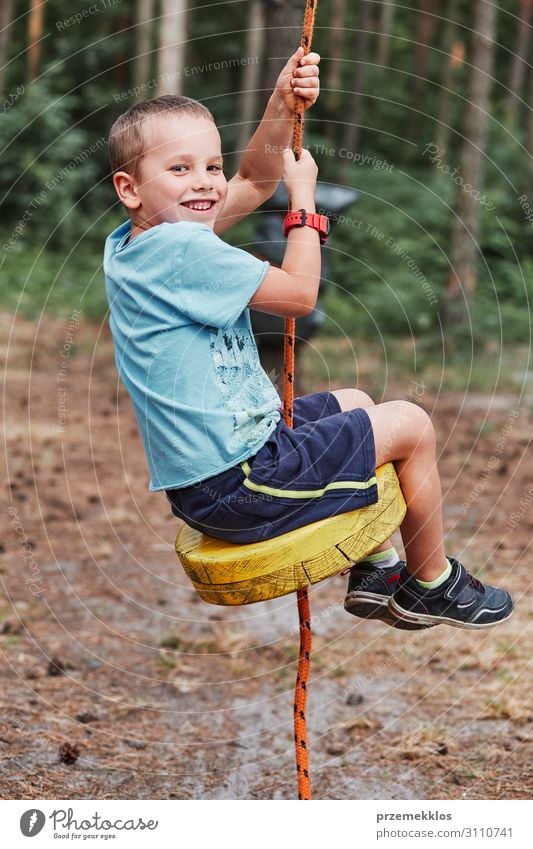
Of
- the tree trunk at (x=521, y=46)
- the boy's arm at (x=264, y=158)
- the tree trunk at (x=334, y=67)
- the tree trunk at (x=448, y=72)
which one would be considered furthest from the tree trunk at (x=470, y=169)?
the tree trunk at (x=334, y=67)

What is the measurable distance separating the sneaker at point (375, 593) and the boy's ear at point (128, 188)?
1.32 metres

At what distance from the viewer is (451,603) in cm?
304

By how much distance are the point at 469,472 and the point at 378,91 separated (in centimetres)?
2749

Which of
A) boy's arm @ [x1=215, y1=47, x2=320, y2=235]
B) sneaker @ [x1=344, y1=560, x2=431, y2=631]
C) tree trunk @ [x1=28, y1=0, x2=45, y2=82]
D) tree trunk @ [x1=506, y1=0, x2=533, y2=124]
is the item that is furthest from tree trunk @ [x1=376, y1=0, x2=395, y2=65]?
sneaker @ [x1=344, y1=560, x2=431, y2=631]

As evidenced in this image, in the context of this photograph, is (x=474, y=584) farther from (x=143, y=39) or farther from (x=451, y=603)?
(x=143, y=39)

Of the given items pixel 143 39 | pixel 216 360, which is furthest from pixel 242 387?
pixel 143 39

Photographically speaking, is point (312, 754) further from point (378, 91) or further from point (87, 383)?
point (378, 91)

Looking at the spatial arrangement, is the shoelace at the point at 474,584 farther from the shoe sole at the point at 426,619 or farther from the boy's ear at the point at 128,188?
the boy's ear at the point at 128,188

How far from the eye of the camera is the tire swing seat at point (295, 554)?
2.81 metres

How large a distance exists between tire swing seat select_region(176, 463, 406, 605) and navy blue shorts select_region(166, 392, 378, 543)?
1.4 inches

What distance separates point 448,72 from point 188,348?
33.2 m

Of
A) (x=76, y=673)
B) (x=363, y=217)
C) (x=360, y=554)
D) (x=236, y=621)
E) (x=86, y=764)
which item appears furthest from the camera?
(x=363, y=217)

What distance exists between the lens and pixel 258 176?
131 inches

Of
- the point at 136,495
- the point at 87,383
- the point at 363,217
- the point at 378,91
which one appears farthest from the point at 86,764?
the point at 378,91
